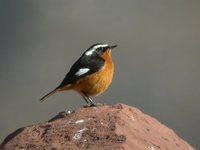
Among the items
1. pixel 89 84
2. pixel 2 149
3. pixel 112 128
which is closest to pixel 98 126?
pixel 112 128

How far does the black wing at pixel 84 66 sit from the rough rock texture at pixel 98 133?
7.46 feet

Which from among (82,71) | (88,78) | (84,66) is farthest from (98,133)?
(84,66)

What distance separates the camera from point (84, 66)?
9406mm

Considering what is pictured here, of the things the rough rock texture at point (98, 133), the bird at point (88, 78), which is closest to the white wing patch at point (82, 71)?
the bird at point (88, 78)

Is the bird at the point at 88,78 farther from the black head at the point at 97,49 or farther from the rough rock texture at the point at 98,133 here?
the rough rock texture at the point at 98,133

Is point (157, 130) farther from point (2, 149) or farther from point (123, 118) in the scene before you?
point (2, 149)

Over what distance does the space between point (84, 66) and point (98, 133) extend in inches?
138

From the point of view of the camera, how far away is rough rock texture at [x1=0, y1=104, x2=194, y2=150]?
5859mm

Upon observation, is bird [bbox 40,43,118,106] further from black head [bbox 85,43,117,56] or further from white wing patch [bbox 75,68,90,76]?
black head [bbox 85,43,117,56]

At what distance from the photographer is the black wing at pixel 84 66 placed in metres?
9.15

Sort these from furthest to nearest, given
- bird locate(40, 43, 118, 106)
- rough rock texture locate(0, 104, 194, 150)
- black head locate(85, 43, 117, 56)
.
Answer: black head locate(85, 43, 117, 56), bird locate(40, 43, 118, 106), rough rock texture locate(0, 104, 194, 150)

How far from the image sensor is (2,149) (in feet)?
20.6

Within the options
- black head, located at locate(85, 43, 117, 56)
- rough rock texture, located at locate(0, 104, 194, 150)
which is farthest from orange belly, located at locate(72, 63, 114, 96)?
rough rock texture, located at locate(0, 104, 194, 150)

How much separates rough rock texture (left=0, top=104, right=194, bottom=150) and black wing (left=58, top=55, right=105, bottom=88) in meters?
2.27
